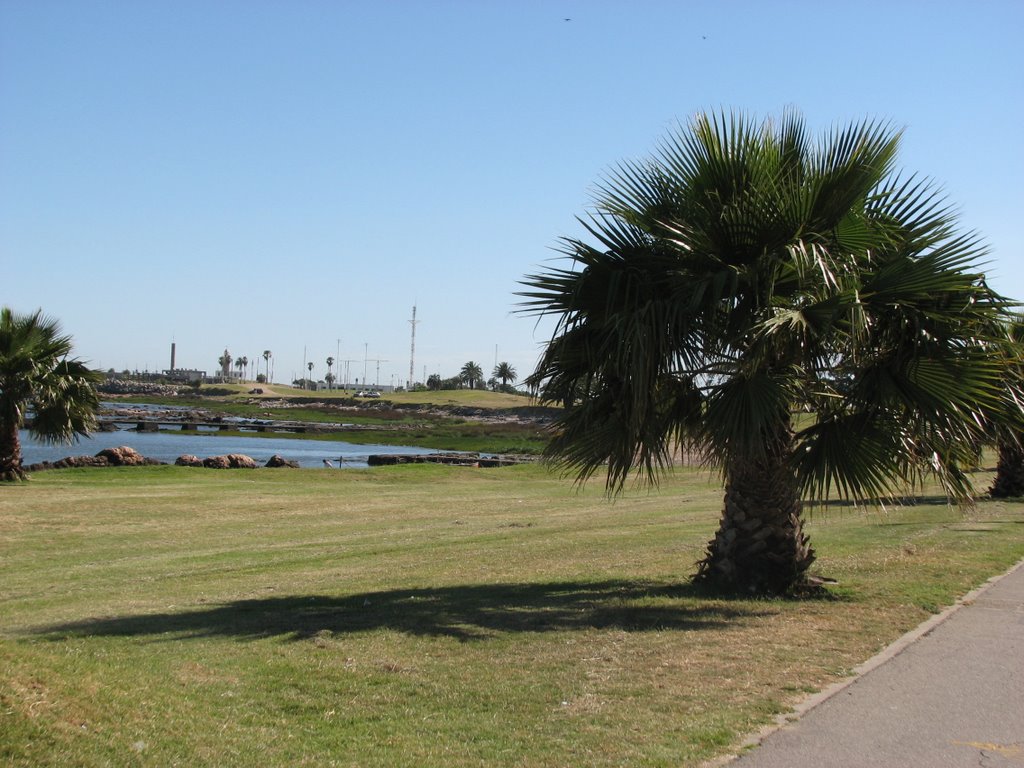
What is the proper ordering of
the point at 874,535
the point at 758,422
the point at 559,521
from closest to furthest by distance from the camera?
the point at 758,422 → the point at 874,535 → the point at 559,521

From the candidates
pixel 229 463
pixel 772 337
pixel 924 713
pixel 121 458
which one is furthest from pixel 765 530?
pixel 229 463

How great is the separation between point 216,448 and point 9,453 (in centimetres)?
3714

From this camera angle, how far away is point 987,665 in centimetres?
774

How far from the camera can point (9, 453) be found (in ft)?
91.1

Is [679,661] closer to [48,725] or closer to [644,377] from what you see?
[644,377]

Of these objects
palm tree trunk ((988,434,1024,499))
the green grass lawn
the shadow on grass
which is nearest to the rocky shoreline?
the green grass lawn

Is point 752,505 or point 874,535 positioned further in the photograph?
point 874,535

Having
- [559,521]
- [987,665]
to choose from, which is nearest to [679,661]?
[987,665]

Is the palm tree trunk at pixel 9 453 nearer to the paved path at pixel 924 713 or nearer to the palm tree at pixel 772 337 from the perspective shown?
the palm tree at pixel 772 337

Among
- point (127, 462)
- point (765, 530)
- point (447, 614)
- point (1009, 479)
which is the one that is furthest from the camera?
point (127, 462)

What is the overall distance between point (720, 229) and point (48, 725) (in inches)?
305

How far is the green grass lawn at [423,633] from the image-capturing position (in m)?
5.82

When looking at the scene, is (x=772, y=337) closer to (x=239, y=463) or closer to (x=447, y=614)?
(x=447, y=614)

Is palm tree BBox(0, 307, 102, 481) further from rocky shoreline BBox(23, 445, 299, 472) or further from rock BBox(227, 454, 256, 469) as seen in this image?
rock BBox(227, 454, 256, 469)
